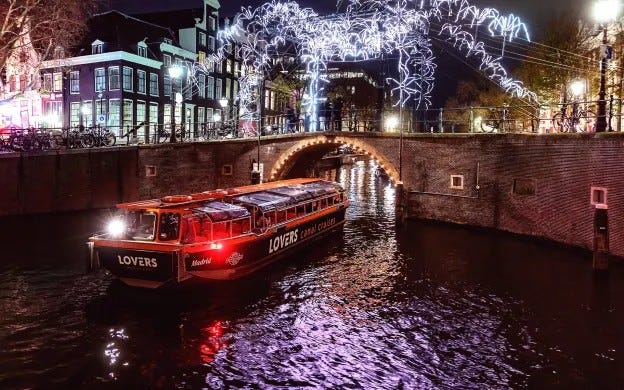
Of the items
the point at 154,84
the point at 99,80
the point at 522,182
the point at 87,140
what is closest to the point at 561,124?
the point at 522,182

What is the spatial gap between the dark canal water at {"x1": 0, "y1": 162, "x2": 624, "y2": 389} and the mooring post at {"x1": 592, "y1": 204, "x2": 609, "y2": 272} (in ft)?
1.91

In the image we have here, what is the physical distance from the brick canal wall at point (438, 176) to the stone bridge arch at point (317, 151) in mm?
225

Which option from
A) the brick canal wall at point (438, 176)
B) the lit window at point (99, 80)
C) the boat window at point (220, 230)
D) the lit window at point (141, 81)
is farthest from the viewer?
the lit window at point (141, 81)

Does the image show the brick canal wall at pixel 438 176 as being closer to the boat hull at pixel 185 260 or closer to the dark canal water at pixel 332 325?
the dark canal water at pixel 332 325

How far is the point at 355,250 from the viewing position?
61.6ft

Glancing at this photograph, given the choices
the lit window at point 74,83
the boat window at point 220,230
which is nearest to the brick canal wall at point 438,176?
the boat window at point 220,230

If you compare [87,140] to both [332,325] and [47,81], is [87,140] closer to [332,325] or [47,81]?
[47,81]

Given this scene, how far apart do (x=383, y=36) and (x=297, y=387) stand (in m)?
16.6

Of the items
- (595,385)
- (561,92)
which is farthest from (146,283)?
(561,92)

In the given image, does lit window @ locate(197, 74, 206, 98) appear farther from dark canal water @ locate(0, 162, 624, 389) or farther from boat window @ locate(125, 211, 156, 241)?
boat window @ locate(125, 211, 156, 241)

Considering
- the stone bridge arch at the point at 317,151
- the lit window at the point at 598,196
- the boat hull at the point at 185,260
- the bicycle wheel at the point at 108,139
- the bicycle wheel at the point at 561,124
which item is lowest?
the boat hull at the point at 185,260

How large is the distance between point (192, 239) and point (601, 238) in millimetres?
11868

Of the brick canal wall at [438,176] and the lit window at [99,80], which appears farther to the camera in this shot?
the lit window at [99,80]

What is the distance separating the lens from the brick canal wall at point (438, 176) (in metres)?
17.6
